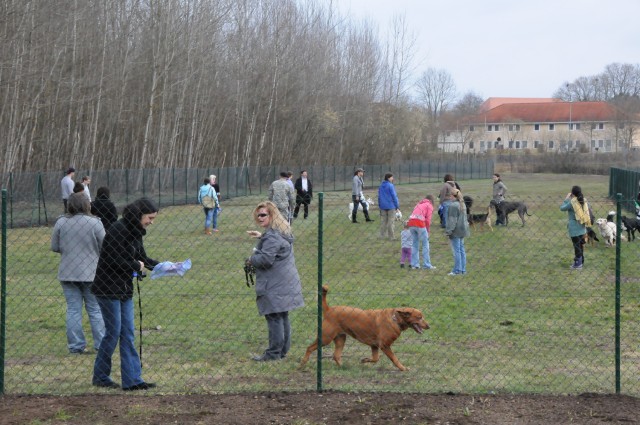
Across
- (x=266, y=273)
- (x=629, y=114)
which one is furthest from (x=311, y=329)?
(x=629, y=114)

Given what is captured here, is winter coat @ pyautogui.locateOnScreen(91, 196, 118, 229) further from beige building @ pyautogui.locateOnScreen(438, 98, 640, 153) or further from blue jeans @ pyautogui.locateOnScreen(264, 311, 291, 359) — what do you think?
beige building @ pyautogui.locateOnScreen(438, 98, 640, 153)

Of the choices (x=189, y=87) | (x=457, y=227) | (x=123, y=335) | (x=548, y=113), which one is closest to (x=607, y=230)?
(x=457, y=227)

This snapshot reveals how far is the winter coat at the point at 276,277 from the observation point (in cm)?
781

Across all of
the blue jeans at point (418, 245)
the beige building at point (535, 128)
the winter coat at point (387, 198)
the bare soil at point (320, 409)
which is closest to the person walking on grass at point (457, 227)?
the blue jeans at point (418, 245)

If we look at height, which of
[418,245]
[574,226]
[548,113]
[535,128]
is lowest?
[418,245]

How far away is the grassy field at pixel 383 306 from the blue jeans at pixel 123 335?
12.0 inches

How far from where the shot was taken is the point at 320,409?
6449mm

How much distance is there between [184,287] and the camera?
12.7 meters

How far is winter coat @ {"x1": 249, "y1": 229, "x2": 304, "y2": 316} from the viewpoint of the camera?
7812mm

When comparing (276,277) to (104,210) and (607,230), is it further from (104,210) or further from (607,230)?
(607,230)

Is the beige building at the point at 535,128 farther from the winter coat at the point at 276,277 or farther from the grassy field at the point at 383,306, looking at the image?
the winter coat at the point at 276,277

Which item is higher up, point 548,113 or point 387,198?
point 548,113

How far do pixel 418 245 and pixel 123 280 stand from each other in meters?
8.36

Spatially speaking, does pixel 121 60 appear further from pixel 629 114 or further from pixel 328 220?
pixel 629 114
